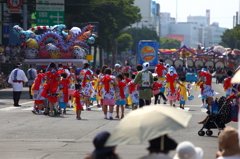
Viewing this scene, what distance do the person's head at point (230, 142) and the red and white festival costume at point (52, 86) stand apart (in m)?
13.8

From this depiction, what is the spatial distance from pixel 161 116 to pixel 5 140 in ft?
27.6

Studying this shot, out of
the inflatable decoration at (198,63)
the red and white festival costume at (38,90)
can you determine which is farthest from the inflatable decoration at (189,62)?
the red and white festival costume at (38,90)

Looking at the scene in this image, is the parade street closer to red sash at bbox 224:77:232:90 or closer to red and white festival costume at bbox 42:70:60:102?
red and white festival costume at bbox 42:70:60:102

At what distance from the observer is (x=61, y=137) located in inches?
522

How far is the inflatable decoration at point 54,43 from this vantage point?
32094 mm

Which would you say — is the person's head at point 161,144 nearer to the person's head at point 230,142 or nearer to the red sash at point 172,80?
the person's head at point 230,142

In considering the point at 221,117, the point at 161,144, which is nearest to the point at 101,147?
the point at 161,144

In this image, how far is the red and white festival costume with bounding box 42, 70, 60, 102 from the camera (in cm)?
1877

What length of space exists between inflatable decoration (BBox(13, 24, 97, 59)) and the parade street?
12.6 metres

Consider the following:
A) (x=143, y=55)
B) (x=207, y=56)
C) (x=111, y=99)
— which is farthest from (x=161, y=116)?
(x=207, y=56)

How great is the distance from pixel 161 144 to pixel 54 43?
92.6 feet

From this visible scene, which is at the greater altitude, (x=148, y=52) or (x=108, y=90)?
(x=148, y=52)

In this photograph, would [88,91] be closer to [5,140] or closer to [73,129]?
[73,129]

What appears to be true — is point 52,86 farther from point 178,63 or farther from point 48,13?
point 178,63
